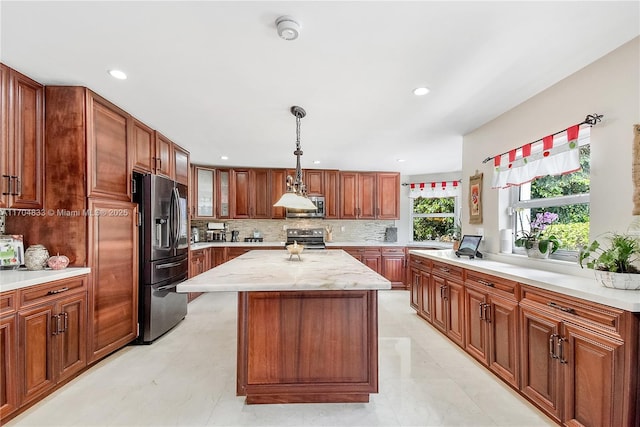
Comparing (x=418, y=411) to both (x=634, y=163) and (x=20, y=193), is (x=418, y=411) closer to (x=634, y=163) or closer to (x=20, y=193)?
(x=634, y=163)

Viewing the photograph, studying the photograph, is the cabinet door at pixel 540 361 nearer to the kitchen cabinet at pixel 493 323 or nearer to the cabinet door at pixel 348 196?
the kitchen cabinet at pixel 493 323

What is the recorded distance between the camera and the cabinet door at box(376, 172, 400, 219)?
5695 mm

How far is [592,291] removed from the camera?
1557mm

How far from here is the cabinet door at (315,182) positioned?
218 inches

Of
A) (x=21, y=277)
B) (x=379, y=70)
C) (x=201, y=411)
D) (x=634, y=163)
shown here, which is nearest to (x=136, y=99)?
(x=21, y=277)

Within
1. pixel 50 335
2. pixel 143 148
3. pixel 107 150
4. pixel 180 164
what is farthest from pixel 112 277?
pixel 180 164

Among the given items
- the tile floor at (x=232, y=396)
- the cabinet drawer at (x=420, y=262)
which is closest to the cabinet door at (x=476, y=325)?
the tile floor at (x=232, y=396)

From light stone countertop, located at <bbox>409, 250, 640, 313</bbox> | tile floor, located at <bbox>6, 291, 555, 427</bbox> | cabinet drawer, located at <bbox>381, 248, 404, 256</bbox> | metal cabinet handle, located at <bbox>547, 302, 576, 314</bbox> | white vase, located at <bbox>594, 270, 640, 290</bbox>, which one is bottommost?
tile floor, located at <bbox>6, 291, 555, 427</bbox>

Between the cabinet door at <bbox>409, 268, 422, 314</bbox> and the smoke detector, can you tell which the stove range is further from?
the smoke detector

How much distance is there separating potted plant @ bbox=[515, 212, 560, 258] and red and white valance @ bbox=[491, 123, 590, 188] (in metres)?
0.34

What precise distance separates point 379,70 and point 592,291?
1.79 metres

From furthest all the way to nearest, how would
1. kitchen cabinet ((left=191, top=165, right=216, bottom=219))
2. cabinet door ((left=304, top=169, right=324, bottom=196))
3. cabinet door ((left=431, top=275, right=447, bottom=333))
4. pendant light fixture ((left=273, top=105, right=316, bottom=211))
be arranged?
cabinet door ((left=304, top=169, right=324, bottom=196)) < kitchen cabinet ((left=191, top=165, right=216, bottom=219)) < cabinet door ((left=431, top=275, right=447, bottom=333)) < pendant light fixture ((left=273, top=105, right=316, bottom=211))

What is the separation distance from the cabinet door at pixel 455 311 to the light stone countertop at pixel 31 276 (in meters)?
3.19

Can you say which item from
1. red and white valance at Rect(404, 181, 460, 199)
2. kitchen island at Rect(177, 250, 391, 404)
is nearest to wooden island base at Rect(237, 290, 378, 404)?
kitchen island at Rect(177, 250, 391, 404)
